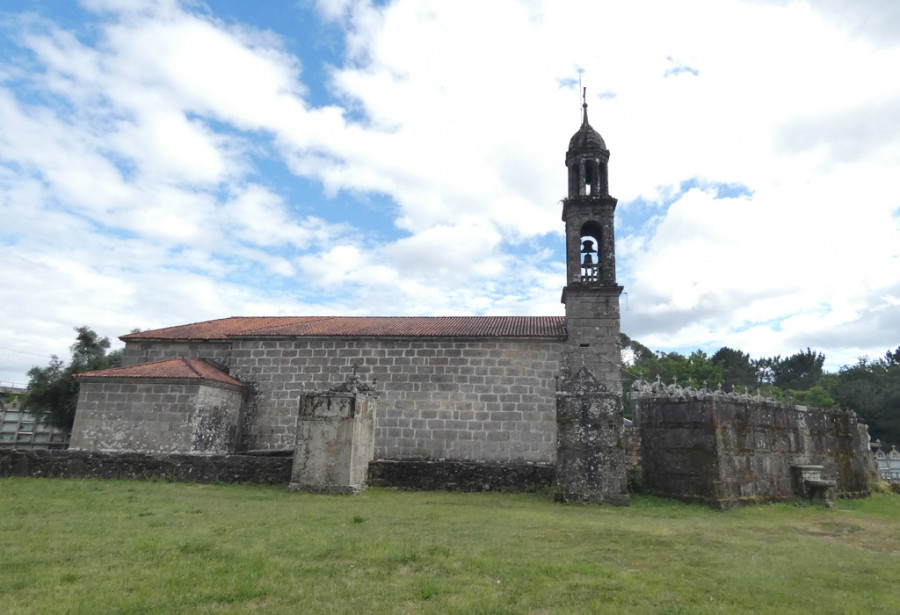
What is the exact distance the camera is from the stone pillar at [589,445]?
10531 millimetres

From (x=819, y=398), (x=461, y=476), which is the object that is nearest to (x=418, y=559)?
(x=461, y=476)

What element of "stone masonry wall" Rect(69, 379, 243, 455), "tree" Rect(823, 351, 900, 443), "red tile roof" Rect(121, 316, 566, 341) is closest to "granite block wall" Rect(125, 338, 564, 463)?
"red tile roof" Rect(121, 316, 566, 341)

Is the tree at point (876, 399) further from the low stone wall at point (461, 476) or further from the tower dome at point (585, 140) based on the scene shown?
the low stone wall at point (461, 476)

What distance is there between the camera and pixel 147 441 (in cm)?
1612

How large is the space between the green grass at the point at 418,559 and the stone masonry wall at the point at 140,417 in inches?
271

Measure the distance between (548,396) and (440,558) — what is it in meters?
12.9

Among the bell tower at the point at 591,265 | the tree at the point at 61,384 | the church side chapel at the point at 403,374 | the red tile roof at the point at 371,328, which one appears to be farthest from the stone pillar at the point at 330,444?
the tree at the point at 61,384

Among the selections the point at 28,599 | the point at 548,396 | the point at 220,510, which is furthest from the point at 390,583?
the point at 548,396

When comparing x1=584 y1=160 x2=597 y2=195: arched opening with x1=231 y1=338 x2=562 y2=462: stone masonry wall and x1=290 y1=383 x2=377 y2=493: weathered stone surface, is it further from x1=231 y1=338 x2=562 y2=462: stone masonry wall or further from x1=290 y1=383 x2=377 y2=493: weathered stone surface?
x1=290 y1=383 x2=377 y2=493: weathered stone surface

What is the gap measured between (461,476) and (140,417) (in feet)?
35.3

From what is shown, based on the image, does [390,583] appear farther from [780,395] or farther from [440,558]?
[780,395]

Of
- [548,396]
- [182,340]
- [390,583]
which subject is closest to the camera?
[390,583]

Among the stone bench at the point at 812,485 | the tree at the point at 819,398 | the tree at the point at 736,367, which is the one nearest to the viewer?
the stone bench at the point at 812,485

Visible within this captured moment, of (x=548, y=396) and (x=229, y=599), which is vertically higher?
(x=548, y=396)
